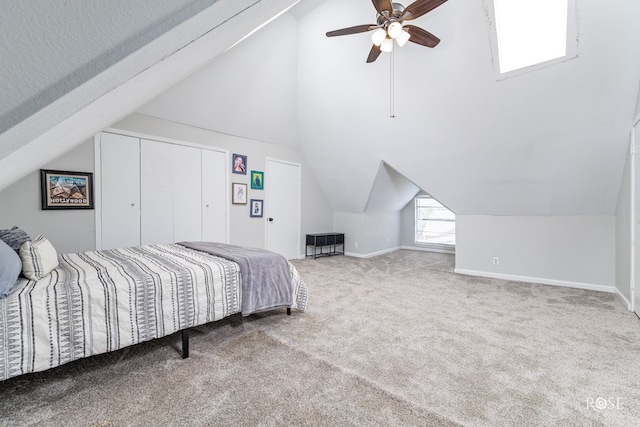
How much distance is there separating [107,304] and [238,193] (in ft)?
10.8

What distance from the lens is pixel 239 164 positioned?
491 centimetres

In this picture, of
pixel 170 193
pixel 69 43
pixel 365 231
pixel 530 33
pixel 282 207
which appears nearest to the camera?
pixel 69 43

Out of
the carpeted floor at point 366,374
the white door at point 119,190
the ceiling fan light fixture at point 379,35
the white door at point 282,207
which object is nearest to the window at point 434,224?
the white door at point 282,207

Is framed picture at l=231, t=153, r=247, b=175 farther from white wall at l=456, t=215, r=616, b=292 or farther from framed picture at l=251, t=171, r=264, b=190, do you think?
white wall at l=456, t=215, r=616, b=292

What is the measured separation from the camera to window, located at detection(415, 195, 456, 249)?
24.0 feet

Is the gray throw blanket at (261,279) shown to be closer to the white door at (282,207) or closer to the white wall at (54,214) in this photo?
the white wall at (54,214)

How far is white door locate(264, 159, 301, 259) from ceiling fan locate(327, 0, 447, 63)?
9.58 feet

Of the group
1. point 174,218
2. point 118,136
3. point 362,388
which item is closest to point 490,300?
point 362,388

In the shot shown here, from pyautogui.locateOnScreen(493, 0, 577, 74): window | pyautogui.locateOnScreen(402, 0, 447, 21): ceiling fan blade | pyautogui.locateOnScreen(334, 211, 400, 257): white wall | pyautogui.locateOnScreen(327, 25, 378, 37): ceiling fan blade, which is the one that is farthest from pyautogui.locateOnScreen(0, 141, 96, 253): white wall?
pyautogui.locateOnScreen(493, 0, 577, 74): window

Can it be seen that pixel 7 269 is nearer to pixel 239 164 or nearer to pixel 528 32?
pixel 239 164

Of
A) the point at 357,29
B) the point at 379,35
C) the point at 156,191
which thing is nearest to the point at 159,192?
the point at 156,191

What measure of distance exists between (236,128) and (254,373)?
12.7ft

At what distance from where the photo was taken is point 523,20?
3057 mm

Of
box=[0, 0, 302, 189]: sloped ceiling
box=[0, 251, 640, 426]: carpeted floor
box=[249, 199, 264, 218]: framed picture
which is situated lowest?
box=[0, 251, 640, 426]: carpeted floor
